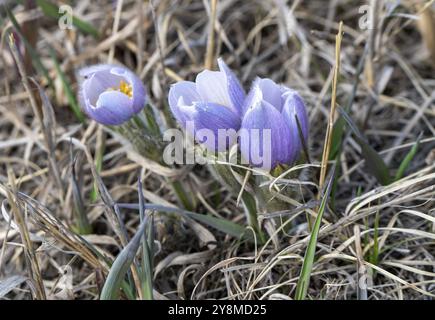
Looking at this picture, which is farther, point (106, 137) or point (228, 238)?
point (106, 137)

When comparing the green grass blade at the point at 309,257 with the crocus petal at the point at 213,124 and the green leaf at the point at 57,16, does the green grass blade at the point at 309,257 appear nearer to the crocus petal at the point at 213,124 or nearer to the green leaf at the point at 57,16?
the crocus petal at the point at 213,124

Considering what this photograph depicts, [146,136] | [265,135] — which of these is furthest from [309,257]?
[146,136]

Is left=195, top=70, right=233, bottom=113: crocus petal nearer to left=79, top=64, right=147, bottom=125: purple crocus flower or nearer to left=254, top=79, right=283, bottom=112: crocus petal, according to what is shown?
left=254, top=79, right=283, bottom=112: crocus petal

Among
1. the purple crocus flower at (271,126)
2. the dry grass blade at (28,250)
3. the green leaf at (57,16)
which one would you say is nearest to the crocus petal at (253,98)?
the purple crocus flower at (271,126)

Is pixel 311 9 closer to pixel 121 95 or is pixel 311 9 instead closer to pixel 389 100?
pixel 389 100

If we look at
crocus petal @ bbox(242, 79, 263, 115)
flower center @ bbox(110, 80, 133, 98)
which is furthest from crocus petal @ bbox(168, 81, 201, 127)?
flower center @ bbox(110, 80, 133, 98)

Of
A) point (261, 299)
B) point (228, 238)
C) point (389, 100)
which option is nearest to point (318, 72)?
point (389, 100)
